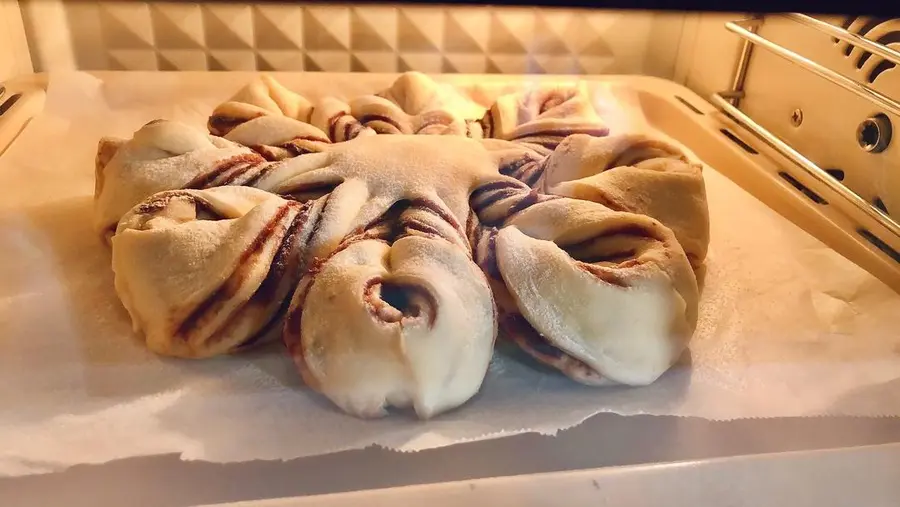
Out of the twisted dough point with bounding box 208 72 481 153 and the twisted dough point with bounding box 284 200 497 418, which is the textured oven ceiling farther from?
the twisted dough point with bounding box 284 200 497 418

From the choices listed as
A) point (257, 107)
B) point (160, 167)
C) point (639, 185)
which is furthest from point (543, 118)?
point (160, 167)

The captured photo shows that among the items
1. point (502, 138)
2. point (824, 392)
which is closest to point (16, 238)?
point (502, 138)

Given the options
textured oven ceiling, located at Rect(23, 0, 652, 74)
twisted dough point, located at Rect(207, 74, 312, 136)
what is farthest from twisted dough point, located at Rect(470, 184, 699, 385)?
textured oven ceiling, located at Rect(23, 0, 652, 74)

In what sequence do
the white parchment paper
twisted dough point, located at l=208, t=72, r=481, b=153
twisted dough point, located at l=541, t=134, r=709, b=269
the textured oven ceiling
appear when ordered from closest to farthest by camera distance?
the white parchment paper
twisted dough point, located at l=541, t=134, r=709, b=269
twisted dough point, located at l=208, t=72, r=481, b=153
the textured oven ceiling

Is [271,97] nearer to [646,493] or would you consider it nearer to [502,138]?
[502,138]

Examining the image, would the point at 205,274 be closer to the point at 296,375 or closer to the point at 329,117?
the point at 296,375

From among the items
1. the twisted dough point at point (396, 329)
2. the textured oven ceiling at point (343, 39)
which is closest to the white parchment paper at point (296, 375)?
the twisted dough point at point (396, 329)

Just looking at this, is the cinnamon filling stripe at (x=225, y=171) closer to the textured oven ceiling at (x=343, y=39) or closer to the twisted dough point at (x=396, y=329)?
the twisted dough point at (x=396, y=329)
